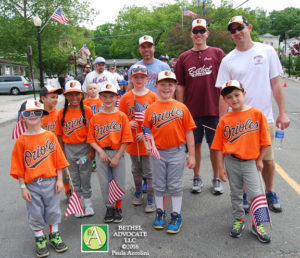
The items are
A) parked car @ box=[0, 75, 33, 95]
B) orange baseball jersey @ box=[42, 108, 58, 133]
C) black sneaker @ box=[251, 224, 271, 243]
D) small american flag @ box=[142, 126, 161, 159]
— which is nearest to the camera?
black sneaker @ box=[251, 224, 271, 243]

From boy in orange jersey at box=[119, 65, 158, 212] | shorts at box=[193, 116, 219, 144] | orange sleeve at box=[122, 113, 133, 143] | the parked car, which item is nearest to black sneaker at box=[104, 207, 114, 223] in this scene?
boy in orange jersey at box=[119, 65, 158, 212]

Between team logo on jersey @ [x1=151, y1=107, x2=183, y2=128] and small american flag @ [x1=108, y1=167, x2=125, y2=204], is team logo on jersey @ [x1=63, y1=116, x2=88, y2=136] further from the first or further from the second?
team logo on jersey @ [x1=151, y1=107, x2=183, y2=128]

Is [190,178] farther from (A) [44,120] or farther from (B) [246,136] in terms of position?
(A) [44,120]

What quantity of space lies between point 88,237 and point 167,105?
5.25 feet

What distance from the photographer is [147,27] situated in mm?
53656

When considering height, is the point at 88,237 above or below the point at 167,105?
below

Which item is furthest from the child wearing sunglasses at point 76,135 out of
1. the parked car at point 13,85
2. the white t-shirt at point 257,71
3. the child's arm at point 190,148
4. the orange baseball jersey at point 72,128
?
the parked car at point 13,85

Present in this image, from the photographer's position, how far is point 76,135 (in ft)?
11.2

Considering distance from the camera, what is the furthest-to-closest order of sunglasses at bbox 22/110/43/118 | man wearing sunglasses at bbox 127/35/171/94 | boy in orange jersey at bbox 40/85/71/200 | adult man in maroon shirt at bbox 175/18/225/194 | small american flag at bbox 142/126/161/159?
1. man wearing sunglasses at bbox 127/35/171/94
2. adult man in maroon shirt at bbox 175/18/225/194
3. boy in orange jersey at bbox 40/85/71/200
4. small american flag at bbox 142/126/161/159
5. sunglasses at bbox 22/110/43/118

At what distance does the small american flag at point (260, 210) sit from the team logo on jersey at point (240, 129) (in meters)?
0.63

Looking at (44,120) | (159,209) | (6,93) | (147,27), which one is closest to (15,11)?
(6,93)

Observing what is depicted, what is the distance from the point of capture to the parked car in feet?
77.0

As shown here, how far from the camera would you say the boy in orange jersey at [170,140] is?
3.09 metres

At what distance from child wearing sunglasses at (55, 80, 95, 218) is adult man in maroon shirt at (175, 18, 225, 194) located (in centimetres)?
144
